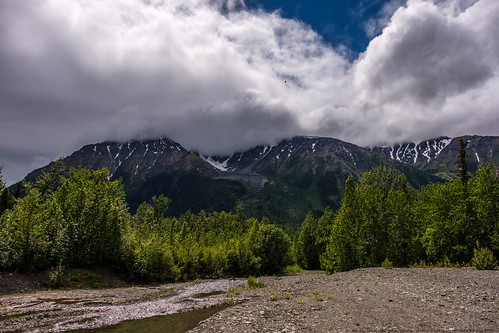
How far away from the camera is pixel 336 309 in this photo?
2250cm

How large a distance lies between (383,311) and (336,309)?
10.0 ft

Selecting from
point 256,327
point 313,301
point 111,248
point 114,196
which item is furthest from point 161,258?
point 256,327

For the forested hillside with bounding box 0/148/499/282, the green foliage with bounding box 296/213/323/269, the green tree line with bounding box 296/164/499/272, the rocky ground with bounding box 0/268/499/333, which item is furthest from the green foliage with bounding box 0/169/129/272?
the green foliage with bounding box 296/213/323/269

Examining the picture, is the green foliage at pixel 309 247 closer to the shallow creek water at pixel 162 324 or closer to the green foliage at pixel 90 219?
the green foliage at pixel 90 219

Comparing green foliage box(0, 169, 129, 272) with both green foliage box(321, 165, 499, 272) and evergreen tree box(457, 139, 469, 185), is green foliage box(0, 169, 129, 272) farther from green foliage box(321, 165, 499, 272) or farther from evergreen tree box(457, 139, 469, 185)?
evergreen tree box(457, 139, 469, 185)

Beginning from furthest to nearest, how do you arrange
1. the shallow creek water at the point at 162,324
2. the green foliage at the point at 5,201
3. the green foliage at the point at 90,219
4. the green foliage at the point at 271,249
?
1. the green foliage at the point at 5,201
2. the green foliage at the point at 271,249
3. the green foliage at the point at 90,219
4. the shallow creek water at the point at 162,324

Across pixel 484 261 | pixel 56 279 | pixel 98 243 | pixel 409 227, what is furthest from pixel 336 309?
pixel 98 243

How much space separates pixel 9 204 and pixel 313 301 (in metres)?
94.5

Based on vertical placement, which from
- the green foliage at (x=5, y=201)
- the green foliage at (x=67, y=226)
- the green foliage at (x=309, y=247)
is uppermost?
the green foliage at (x=5, y=201)

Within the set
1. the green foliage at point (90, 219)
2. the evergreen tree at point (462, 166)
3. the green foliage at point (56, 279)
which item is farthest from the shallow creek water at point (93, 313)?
the evergreen tree at point (462, 166)

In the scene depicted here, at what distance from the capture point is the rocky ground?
60.0ft

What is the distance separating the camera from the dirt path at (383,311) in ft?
58.3

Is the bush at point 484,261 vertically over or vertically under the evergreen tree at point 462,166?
under

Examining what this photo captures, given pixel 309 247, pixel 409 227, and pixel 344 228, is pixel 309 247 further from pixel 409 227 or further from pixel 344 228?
pixel 344 228
